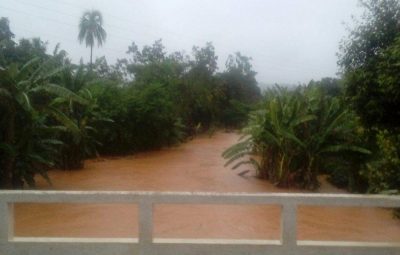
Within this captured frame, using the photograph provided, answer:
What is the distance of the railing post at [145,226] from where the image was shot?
4.88m

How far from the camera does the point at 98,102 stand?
21.5 m

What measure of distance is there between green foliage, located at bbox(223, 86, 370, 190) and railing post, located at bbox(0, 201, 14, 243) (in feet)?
32.4

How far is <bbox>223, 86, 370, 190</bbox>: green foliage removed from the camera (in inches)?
550

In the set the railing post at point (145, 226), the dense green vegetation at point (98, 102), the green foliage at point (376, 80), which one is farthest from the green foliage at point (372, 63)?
the dense green vegetation at point (98, 102)

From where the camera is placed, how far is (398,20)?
30.4ft

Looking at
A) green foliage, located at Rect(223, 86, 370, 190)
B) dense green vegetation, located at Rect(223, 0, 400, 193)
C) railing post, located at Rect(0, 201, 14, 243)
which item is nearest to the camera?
railing post, located at Rect(0, 201, 14, 243)

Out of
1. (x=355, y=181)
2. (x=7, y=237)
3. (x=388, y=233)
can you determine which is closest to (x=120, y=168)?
(x=355, y=181)

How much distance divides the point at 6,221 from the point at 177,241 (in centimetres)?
181

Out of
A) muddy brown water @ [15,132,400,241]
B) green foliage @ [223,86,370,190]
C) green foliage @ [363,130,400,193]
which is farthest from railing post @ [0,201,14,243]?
green foliage @ [223,86,370,190]

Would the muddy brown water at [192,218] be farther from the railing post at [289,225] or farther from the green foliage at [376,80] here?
the railing post at [289,225]

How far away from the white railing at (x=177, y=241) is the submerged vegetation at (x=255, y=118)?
2800mm

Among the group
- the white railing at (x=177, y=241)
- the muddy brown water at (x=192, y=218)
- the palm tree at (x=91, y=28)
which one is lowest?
the muddy brown water at (x=192, y=218)

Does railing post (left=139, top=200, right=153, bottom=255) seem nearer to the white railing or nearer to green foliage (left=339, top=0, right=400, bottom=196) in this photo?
the white railing

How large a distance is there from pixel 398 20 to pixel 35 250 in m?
7.92
